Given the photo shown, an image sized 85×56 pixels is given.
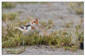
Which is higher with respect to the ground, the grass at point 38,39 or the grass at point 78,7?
A: the grass at point 78,7

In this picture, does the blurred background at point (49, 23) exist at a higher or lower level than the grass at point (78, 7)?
lower

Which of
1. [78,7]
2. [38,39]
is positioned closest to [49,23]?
[38,39]

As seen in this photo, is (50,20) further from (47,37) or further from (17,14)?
(47,37)

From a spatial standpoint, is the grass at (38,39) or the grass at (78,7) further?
the grass at (78,7)

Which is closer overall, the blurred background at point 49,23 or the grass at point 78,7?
the blurred background at point 49,23

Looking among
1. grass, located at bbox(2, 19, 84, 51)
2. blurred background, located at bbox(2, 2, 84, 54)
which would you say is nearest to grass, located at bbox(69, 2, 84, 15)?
blurred background, located at bbox(2, 2, 84, 54)

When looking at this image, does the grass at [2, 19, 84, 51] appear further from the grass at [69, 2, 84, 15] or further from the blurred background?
the grass at [69, 2, 84, 15]

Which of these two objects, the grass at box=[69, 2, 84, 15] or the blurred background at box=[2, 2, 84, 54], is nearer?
the blurred background at box=[2, 2, 84, 54]

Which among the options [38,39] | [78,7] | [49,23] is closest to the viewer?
[38,39]

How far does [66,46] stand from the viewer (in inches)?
193

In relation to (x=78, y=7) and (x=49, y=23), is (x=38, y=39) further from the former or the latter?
(x=78, y=7)

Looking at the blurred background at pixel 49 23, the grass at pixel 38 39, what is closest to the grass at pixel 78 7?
the blurred background at pixel 49 23

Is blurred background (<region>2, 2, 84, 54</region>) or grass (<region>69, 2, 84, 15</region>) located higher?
grass (<region>69, 2, 84, 15</region>)

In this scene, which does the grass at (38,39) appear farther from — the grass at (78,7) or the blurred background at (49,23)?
the grass at (78,7)
